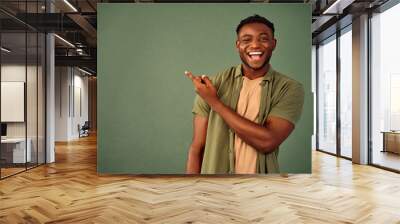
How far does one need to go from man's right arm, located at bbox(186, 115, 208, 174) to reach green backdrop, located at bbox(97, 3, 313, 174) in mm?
106

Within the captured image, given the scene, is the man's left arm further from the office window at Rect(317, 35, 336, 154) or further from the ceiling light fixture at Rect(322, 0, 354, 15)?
the office window at Rect(317, 35, 336, 154)

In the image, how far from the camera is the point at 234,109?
6262 millimetres

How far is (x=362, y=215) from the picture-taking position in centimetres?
435

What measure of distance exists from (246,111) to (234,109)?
19cm

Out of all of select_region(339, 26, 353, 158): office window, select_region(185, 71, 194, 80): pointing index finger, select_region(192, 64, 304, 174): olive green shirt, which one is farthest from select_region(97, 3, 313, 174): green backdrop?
select_region(339, 26, 353, 158): office window

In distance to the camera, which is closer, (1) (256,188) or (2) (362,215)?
(2) (362,215)

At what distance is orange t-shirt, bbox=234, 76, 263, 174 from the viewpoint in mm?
6195

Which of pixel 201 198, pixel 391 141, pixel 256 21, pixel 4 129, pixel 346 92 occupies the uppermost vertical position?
pixel 256 21

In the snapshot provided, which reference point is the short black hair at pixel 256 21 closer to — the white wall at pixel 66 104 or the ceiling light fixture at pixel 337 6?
the ceiling light fixture at pixel 337 6

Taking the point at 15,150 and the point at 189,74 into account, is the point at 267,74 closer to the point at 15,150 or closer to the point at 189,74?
the point at 189,74

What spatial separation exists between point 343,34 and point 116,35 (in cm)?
587

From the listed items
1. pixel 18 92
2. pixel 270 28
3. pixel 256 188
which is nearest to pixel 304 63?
pixel 270 28

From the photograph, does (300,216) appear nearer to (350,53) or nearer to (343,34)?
(350,53)

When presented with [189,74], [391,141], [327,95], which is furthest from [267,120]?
[327,95]
